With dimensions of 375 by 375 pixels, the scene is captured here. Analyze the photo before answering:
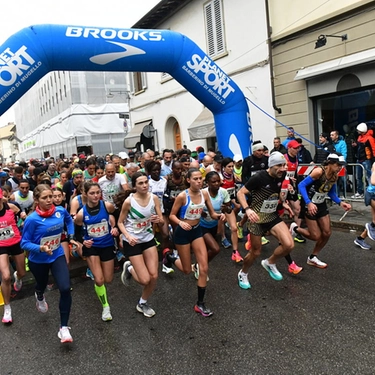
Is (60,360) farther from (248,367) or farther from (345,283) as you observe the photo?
(345,283)

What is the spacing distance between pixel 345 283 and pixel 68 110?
26719mm

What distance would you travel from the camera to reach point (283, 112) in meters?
11.7

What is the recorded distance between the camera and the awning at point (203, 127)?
1359cm

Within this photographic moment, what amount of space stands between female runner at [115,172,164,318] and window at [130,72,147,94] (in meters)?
15.9

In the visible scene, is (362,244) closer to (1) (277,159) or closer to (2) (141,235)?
(1) (277,159)

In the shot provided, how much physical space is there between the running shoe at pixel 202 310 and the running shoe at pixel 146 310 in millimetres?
507

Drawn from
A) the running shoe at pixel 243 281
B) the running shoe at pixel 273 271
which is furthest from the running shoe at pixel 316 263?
the running shoe at pixel 243 281

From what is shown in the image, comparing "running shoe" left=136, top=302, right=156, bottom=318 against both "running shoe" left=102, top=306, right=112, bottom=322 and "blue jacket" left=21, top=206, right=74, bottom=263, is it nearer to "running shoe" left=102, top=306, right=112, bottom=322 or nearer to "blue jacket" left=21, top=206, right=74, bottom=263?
"running shoe" left=102, top=306, right=112, bottom=322

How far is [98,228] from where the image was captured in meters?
4.43

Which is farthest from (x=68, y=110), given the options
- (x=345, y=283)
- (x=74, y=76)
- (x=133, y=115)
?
(x=345, y=283)

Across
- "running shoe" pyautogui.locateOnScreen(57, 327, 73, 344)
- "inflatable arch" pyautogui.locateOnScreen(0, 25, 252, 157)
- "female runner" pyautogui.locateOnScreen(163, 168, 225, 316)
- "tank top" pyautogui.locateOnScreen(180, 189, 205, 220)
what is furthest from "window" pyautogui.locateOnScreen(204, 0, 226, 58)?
"running shoe" pyautogui.locateOnScreen(57, 327, 73, 344)

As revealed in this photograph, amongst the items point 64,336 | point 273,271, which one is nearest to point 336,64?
point 273,271

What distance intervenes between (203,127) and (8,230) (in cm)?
1019

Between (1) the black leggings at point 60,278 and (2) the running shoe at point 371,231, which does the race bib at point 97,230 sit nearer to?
(1) the black leggings at point 60,278
